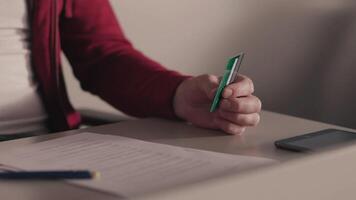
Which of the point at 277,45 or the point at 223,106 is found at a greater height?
the point at 277,45

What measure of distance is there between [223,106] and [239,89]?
0.04 m

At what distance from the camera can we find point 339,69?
1926 mm

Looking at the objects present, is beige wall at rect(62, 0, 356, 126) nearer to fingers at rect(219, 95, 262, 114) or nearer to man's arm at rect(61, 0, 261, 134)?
man's arm at rect(61, 0, 261, 134)

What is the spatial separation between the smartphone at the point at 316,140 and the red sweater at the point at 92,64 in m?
0.25

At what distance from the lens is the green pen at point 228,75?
0.89 metres

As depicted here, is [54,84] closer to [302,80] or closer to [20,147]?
[20,147]

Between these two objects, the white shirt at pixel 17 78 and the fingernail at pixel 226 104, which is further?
the white shirt at pixel 17 78

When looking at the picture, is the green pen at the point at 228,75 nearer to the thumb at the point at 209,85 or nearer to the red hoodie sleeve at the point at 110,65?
the thumb at the point at 209,85

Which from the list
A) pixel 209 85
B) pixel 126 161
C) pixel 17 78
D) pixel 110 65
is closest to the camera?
pixel 126 161

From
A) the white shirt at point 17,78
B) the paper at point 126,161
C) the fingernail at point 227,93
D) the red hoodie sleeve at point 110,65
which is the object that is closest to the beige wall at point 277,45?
the red hoodie sleeve at point 110,65

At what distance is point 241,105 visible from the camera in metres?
Result: 0.95

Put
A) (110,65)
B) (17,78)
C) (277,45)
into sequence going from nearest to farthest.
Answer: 1. (17,78)
2. (110,65)
3. (277,45)

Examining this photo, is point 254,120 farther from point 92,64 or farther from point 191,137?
point 92,64

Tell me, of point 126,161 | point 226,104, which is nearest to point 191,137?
point 226,104
